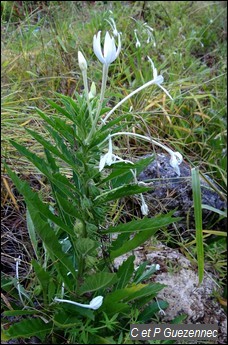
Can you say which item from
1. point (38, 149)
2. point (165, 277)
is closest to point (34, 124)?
point (38, 149)

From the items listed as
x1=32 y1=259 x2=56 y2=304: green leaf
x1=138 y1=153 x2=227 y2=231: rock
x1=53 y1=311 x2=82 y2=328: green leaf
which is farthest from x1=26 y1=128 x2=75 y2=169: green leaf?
x1=138 y1=153 x2=227 y2=231: rock

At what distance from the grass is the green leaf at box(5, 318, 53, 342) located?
54cm

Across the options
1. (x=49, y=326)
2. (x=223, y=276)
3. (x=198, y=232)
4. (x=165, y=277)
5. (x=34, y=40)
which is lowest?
(x=223, y=276)

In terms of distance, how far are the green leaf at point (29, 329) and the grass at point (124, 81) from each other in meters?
0.54

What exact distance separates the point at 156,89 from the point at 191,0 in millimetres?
1503

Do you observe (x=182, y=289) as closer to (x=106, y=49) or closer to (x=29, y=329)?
(x=29, y=329)

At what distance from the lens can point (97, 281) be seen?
3.52 feet

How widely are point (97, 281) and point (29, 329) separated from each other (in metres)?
0.20

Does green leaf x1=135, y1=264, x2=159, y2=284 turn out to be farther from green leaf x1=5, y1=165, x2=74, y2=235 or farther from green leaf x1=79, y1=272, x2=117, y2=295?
green leaf x1=5, y1=165, x2=74, y2=235

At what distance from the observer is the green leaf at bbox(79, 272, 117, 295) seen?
1.04 metres

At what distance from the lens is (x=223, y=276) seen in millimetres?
1682

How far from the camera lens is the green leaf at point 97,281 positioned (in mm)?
1043

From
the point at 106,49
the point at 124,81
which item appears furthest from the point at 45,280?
the point at 124,81

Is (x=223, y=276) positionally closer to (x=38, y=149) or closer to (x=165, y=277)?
(x=165, y=277)
